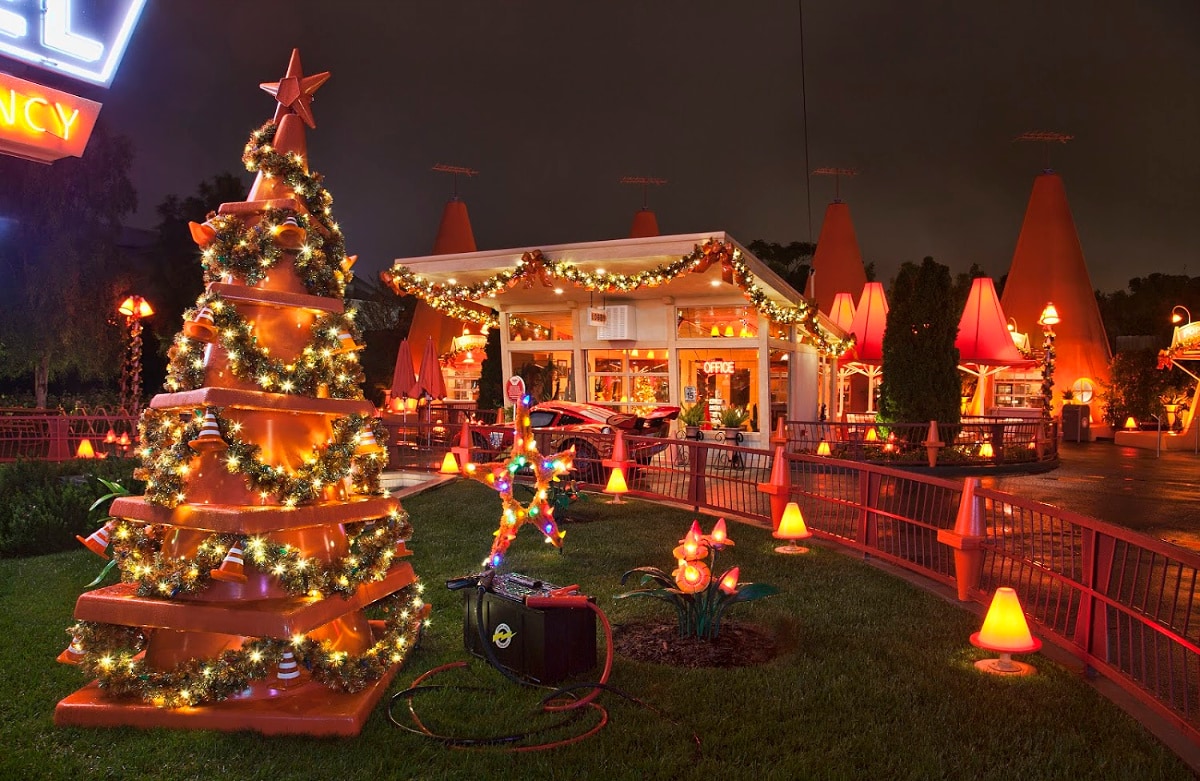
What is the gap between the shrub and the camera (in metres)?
9.83

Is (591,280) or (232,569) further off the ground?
(591,280)

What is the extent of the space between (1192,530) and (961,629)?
299 inches

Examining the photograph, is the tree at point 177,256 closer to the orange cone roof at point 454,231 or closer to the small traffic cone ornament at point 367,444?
the orange cone roof at point 454,231

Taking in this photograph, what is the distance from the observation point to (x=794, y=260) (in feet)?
198

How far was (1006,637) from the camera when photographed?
543 centimetres

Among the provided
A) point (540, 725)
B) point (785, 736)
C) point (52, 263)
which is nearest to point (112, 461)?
point (540, 725)

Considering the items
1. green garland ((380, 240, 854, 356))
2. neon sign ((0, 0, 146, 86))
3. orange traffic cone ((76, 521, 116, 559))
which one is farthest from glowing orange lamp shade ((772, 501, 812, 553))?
green garland ((380, 240, 854, 356))

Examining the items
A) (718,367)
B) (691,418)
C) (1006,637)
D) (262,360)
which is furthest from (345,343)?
(718,367)

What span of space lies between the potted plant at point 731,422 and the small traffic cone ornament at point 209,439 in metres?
16.3

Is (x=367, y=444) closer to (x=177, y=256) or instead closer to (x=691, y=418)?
(x=691, y=418)

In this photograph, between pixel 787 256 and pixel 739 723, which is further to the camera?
pixel 787 256

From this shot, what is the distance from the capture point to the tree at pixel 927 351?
20844mm

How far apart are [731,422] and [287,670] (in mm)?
16262

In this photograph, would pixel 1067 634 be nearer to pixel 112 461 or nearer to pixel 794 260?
pixel 112 461
